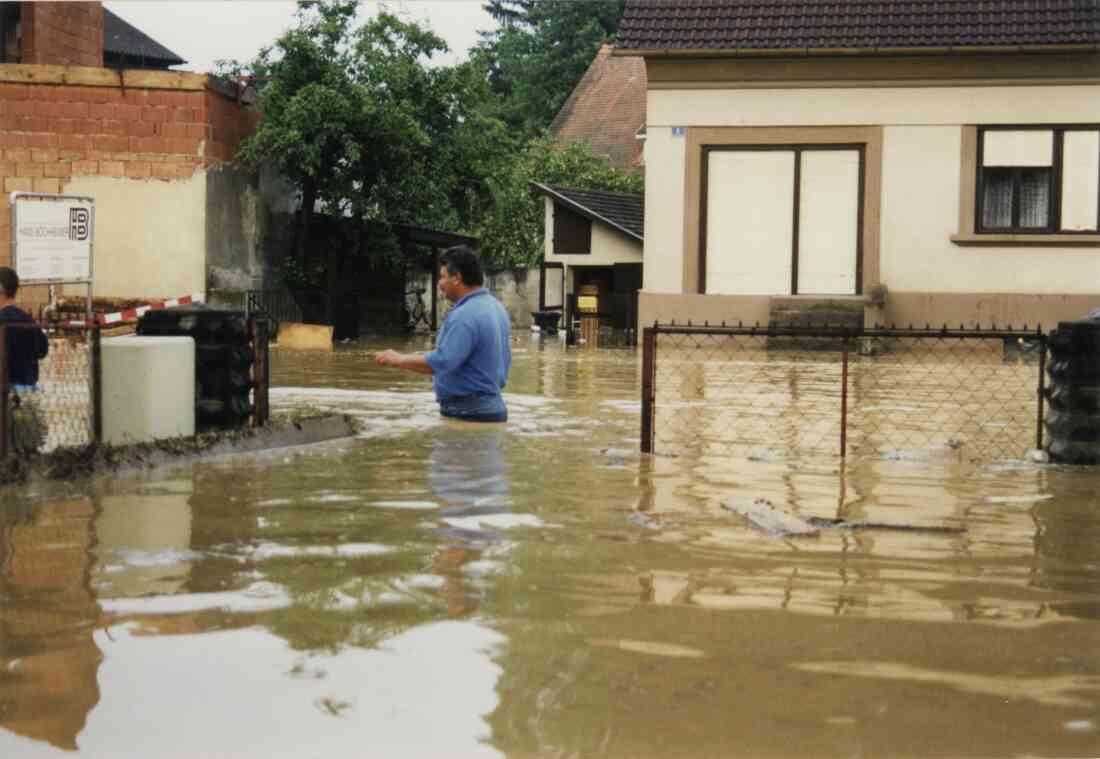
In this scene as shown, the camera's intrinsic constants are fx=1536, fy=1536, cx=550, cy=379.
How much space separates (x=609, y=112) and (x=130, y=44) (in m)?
16.0

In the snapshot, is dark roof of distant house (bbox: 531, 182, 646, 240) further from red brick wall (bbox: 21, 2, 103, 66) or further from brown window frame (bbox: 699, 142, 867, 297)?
red brick wall (bbox: 21, 2, 103, 66)

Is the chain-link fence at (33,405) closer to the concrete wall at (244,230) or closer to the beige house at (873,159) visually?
the concrete wall at (244,230)

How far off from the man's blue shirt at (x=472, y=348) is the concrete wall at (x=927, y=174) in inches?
612

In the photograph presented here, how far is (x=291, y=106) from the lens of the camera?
1056 inches

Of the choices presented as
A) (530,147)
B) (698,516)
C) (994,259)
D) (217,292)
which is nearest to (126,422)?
(698,516)

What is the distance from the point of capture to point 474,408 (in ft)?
34.3

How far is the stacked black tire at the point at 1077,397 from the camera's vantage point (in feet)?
32.8

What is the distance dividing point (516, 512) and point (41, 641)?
314 centimetres

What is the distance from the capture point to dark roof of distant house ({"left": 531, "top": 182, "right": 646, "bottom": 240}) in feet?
118

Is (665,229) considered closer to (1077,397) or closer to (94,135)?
(94,135)

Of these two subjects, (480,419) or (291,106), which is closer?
(480,419)

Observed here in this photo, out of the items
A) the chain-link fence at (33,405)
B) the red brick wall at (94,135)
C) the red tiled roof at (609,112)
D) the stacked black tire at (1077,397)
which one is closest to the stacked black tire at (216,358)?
the chain-link fence at (33,405)

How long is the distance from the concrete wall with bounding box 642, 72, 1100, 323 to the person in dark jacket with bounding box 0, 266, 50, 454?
15995mm

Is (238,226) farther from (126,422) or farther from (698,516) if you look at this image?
(698,516)
